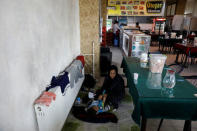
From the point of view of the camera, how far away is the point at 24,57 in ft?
4.01

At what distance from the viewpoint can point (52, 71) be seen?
1864mm

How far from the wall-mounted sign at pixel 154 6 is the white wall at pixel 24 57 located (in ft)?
30.6

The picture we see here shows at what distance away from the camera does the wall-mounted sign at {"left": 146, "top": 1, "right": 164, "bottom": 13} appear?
943 centimetres

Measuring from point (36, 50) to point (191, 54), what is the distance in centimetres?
489

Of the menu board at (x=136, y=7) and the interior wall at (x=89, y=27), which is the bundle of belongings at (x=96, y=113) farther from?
the menu board at (x=136, y=7)

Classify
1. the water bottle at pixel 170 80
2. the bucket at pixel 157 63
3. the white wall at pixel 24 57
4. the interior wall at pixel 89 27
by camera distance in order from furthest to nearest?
the interior wall at pixel 89 27, the bucket at pixel 157 63, the water bottle at pixel 170 80, the white wall at pixel 24 57

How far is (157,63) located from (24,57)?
1.66m

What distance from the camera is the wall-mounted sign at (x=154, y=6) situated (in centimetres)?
943

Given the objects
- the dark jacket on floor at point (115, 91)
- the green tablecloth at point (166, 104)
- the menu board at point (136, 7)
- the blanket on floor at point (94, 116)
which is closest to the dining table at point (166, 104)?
the green tablecloth at point (166, 104)

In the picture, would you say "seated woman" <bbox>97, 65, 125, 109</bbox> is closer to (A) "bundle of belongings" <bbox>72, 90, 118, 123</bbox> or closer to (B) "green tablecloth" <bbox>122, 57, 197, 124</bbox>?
(A) "bundle of belongings" <bbox>72, 90, 118, 123</bbox>

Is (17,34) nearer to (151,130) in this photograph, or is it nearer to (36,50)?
(36,50)

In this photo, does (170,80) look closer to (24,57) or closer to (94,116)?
(94,116)

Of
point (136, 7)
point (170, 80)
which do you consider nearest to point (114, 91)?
point (170, 80)

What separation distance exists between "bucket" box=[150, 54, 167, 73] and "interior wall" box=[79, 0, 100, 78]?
1871 millimetres
